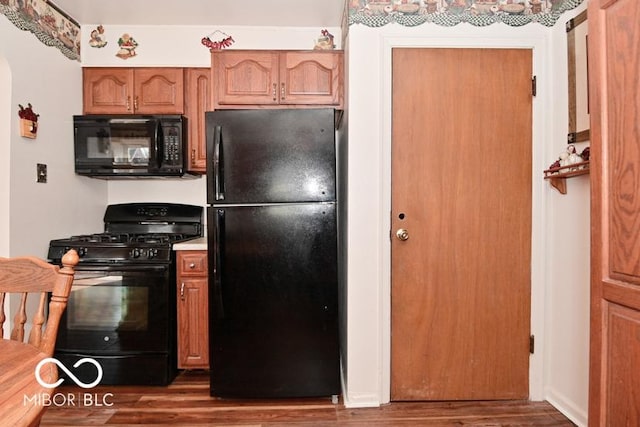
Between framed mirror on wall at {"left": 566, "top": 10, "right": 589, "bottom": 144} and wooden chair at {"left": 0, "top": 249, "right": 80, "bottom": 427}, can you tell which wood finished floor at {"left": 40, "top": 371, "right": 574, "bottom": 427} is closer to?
wooden chair at {"left": 0, "top": 249, "right": 80, "bottom": 427}

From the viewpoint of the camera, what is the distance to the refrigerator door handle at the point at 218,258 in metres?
2.19

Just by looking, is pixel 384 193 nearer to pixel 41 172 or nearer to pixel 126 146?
pixel 126 146

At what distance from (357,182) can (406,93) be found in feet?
1.87

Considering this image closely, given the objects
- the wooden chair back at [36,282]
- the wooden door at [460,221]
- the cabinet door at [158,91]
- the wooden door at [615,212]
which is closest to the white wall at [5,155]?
the cabinet door at [158,91]

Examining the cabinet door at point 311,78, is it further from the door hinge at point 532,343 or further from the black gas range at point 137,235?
the door hinge at point 532,343

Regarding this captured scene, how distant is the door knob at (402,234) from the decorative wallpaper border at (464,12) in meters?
1.14

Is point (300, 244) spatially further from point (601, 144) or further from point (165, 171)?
point (601, 144)

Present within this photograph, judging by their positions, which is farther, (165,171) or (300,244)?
(165,171)

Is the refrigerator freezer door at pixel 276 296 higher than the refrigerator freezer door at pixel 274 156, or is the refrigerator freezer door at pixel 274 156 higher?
the refrigerator freezer door at pixel 274 156

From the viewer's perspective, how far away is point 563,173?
2020 millimetres

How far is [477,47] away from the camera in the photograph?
2.24 meters

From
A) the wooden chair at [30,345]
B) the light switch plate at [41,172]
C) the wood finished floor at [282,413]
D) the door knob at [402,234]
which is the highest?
the light switch plate at [41,172]

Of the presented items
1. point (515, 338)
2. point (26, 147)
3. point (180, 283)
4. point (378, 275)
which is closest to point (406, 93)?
point (378, 275)

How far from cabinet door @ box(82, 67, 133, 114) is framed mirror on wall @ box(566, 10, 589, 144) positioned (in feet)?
8.91
